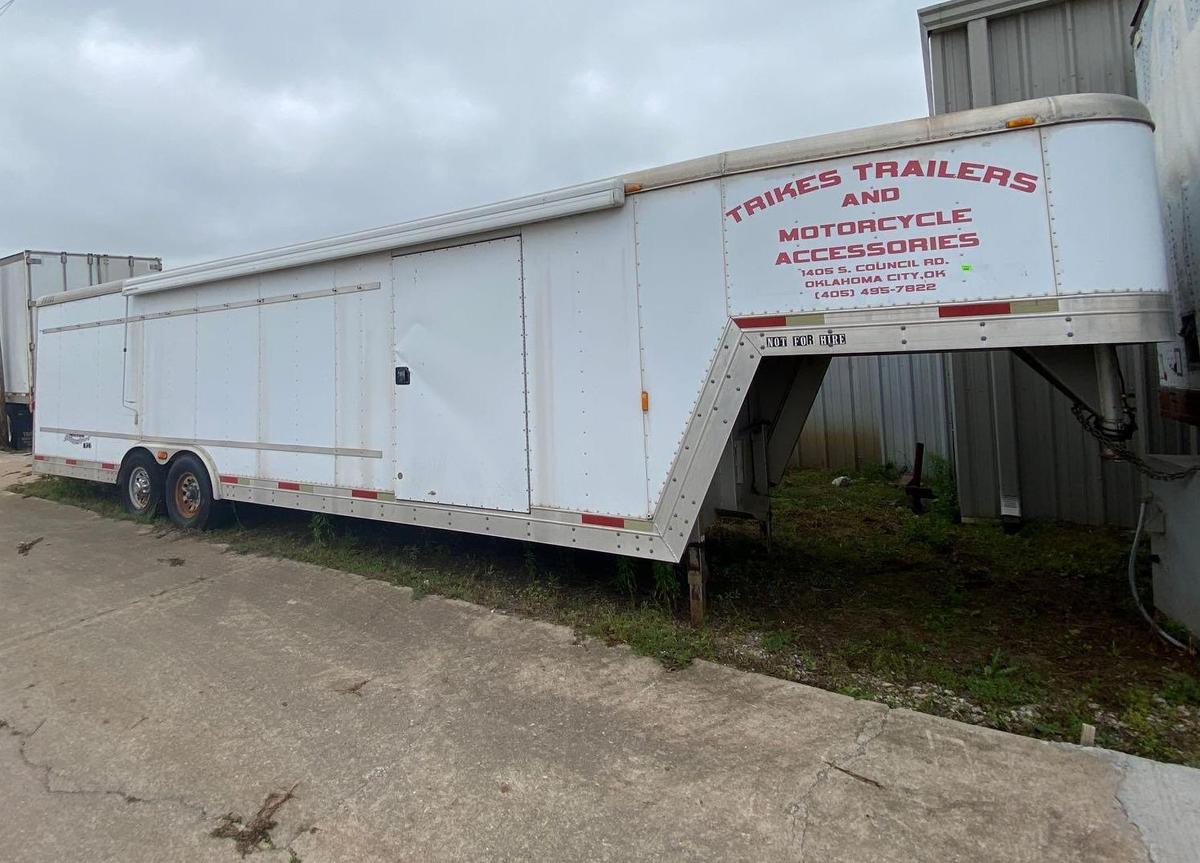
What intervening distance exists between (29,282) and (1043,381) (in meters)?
17.0

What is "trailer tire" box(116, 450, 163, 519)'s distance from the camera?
7816 millimetres

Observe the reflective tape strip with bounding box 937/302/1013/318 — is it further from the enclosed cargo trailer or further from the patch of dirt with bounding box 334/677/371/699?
the enclosed cargo trailer

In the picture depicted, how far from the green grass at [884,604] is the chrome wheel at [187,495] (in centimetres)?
43

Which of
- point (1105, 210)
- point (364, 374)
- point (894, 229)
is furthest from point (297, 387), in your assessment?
point (1105, 210)

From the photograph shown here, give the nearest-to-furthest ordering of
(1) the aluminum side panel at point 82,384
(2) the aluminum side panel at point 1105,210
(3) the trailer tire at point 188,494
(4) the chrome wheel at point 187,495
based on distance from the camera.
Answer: (2) the aluminum side panel at point 1105,210, (3) the trailer tire at point 188,494, (4) the chrome wheel at point 187,495, (1) the aluminum side panel at point 82,384

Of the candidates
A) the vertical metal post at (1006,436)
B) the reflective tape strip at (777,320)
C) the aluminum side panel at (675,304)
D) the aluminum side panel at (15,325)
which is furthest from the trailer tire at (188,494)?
the aluminum side panel at (15,325)

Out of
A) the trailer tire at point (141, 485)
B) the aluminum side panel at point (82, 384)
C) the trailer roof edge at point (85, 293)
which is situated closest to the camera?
the trailer tire at point (141, 485)

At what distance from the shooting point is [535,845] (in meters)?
2.59

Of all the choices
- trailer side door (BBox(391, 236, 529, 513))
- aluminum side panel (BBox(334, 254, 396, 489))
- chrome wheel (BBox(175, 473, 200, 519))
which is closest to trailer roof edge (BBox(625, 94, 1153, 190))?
trailer side door (BBox(391, 236, 529, 513))

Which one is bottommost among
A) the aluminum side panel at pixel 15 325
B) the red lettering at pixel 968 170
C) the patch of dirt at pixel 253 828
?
the patch of dirt at pixel 253 828

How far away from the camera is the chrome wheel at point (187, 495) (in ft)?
24.7

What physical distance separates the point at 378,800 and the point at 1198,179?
5824 mm

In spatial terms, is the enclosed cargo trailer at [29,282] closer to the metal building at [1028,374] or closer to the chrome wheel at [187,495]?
the chrome wheel at [187,495]

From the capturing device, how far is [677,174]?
4.24 metres
